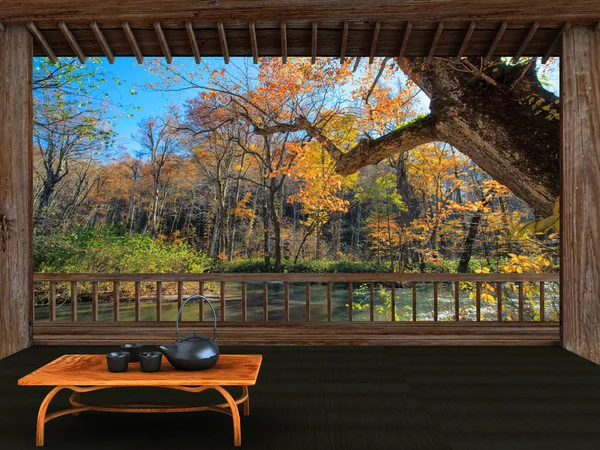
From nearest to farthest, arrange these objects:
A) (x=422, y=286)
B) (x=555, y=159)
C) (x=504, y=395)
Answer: (x=504, y=395)
(x=555, y=159)
(x=422, y=286)

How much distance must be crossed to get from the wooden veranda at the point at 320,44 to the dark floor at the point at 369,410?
21.5 inches

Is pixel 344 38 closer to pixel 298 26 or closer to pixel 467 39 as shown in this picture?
pixel 298 26

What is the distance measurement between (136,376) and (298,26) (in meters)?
2.46

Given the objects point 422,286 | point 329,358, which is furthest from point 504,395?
point 422,286

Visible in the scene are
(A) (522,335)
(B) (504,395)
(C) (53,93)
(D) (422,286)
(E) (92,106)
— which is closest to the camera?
(B) (504,395)

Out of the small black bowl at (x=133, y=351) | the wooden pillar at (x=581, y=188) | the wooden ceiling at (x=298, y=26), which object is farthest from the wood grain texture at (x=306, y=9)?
the small black bowl at (x=133, y=351)

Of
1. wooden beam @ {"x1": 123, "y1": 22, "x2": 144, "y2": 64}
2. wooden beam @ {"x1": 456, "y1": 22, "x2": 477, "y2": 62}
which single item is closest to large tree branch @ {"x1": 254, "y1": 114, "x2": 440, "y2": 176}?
wooden beam @ {"x1": 456, "y1": 22, "x2": 477, "y2": 62}

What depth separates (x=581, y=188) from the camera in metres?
3.04

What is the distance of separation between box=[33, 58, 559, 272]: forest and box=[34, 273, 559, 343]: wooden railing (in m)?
0.63

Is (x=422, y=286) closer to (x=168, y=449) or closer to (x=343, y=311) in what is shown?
(x=343, y=311)

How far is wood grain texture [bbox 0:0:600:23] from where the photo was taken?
2918mm

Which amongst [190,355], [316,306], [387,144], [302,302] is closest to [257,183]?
[302,302]

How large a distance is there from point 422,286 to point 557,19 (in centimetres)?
868

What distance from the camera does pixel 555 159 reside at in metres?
4.81
